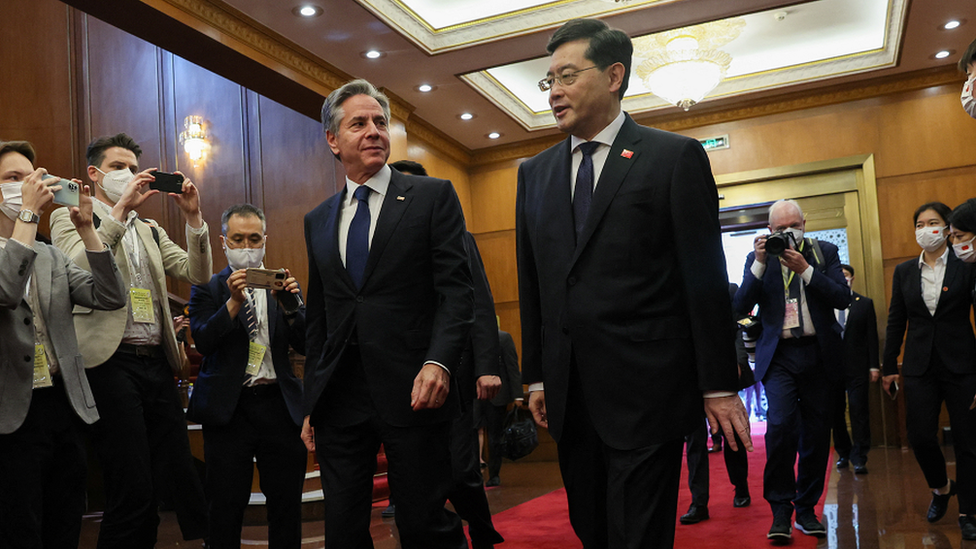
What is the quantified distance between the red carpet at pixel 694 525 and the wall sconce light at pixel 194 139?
4.90 m

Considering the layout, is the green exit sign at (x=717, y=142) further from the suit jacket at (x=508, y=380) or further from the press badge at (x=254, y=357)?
the press badge at (x=254, y=357)

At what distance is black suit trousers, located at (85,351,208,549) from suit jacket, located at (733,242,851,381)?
2589 millimetres

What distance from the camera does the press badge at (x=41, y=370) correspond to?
2.46 metres

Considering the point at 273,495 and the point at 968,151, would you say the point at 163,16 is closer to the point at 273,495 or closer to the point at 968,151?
the point at 273,495

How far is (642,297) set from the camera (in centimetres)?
173

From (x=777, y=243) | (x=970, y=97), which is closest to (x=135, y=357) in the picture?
(x=777, y=243)

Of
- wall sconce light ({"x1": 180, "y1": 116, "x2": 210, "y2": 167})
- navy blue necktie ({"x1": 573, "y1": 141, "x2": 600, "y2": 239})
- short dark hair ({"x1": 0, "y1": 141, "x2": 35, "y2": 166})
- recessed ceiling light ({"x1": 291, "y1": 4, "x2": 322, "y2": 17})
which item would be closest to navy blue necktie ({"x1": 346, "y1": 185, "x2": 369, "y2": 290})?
navy blue necktie ({"x1": 573, "y1": 141, "x2": 600, "y2": 239})

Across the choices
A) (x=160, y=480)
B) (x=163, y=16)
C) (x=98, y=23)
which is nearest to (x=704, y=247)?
(x=160, y=480)

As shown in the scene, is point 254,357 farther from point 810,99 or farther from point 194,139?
point 810,99

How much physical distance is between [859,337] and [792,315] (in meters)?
3.23

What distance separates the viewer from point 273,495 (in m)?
2.86

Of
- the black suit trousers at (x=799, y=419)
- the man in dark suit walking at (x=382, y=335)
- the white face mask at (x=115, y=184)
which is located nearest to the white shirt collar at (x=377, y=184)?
the man in dark suit walking at (x=382, y=335)

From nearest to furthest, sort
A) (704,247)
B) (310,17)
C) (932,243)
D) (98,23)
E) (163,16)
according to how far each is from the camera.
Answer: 1. (704,247)
2. (932,243)
3. (163,16)
4. (310,17)
5. (98,23)

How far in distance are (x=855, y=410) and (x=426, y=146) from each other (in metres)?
5.37
